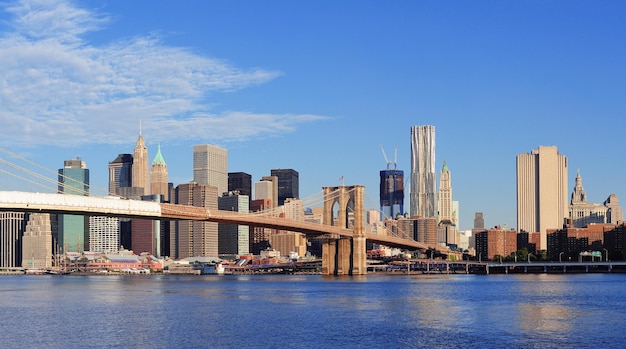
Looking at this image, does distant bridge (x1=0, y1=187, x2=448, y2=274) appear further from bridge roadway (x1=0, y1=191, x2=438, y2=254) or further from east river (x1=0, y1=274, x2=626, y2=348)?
east river (x1=0, y1=274, x2=626, y2=348)

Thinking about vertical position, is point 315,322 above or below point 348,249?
below

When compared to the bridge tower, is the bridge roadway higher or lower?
higher

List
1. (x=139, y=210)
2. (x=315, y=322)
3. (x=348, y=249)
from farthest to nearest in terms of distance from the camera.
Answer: (x=348, y=249) < (x=139, y=210) < (x=315, y=322)

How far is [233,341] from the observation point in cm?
3788

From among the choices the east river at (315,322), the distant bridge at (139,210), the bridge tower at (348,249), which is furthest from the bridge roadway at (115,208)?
the bridge tower at (348,249)

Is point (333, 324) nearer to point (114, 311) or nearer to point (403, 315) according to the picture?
point (403, 315)

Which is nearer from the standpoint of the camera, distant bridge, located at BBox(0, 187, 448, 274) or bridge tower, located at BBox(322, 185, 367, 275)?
distant bridge, located at BBox(0, 187, 448, 274)

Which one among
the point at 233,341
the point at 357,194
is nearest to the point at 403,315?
the point at 233,341

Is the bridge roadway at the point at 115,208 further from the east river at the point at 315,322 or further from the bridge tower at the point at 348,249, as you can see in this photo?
the bridge tower at the point at 348,249

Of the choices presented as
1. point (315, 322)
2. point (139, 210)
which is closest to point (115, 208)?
point (139, 210)

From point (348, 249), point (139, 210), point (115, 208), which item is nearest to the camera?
point (115, 208)

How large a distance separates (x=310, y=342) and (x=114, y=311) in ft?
59.9

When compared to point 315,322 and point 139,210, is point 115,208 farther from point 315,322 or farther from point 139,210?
point 315,322

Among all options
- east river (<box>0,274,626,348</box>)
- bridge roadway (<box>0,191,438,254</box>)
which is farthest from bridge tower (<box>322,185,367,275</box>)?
east river (<box>0,274,626,348</box>)
